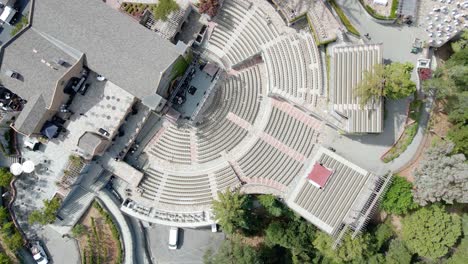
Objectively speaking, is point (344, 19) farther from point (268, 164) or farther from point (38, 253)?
point (38, 253)

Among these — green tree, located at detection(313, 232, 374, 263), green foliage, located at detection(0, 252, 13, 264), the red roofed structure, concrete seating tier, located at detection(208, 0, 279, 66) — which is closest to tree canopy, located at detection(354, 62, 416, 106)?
the red roofed structure

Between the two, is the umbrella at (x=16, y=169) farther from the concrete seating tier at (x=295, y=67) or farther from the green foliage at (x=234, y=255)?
the concrete seating tier at (x=295, y=67)

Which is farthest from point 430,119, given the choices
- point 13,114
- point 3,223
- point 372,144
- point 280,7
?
point 3,223

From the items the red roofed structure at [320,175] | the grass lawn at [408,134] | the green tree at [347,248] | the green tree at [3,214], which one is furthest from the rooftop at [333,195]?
the green tree at [3,214]

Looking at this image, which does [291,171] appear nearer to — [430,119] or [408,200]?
[408,200]

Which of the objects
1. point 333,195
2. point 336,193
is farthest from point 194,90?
point 336,193

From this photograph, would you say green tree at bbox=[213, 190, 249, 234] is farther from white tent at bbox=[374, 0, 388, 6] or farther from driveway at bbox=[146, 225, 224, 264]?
white tent at bbox=[374, 0, 388, 6]
